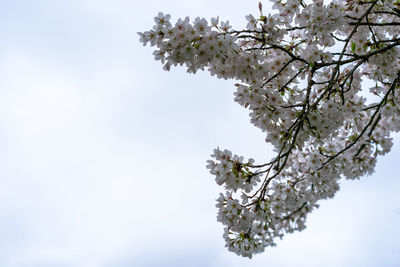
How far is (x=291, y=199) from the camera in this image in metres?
6.15

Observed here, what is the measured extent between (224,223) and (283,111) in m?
1.41

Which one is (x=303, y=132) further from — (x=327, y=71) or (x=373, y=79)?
(x=373, y=79)

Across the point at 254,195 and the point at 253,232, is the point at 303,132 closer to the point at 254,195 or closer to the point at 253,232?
the point at 254,195

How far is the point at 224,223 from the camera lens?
14.8 feet

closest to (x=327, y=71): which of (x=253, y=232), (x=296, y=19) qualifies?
(x=296, y=19)

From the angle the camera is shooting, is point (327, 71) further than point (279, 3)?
Yes

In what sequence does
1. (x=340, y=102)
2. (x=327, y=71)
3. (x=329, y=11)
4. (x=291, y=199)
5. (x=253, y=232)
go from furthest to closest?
(x=291, y=199)
(x=327, y=71)
(x=340, y=102)
(x=253, y=232)
(x=329, y=11)

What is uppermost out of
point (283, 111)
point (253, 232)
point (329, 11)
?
point (329, 11)

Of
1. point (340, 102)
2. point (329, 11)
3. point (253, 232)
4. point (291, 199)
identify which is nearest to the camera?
point (329, 11)

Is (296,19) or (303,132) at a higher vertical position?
(296,19)

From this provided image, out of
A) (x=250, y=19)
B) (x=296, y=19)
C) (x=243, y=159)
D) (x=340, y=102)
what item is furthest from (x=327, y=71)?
(x=243, y=159)

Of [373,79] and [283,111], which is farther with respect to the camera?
[373,79]

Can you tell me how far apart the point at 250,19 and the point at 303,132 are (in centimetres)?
139

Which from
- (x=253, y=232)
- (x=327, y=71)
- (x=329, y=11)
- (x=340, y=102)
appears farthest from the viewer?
(x=327, y=71)
